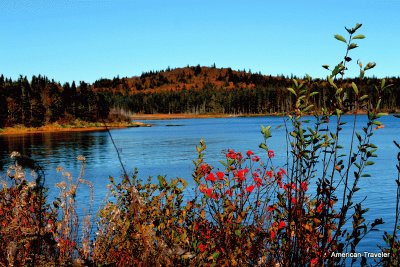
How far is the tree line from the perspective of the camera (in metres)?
102

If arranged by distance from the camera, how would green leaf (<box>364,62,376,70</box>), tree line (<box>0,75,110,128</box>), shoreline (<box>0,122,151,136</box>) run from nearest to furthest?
green leaf (<box>364,62,376,70</box>) < shoreline (<box>0,122,151,136</box>) < tree line (<box>0,75,110,128</box>)

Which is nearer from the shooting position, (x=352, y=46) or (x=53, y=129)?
(x=352, y=46)

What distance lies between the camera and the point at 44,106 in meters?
109

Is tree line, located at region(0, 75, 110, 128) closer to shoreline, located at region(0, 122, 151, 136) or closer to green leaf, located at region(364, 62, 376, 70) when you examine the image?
shoreline, located at region(0, 122, 151, 136)

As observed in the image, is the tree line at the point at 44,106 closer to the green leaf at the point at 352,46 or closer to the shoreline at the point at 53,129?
the shoreline at the point at 53,129

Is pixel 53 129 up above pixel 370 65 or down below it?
below

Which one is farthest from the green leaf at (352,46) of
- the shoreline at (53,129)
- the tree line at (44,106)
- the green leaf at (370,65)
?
the shoreline at (53,129)

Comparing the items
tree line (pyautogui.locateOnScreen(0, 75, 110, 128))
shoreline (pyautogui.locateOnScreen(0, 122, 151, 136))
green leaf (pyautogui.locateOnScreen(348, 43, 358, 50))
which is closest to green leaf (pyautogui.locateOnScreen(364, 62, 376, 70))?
green leaf (pyautogui.locateOnScreen(348, 43, 358, 50))

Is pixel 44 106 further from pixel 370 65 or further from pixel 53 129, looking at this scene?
pixel 370 65

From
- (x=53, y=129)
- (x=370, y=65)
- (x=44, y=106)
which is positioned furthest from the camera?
(x=44, y=106)

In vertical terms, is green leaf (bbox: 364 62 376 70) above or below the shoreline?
above

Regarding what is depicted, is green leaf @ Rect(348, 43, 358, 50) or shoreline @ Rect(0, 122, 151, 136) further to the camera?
shoreline @ Rect(0, 122, 151, 136)

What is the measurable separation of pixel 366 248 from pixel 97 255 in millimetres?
11663

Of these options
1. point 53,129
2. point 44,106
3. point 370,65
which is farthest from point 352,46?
point 44,106
